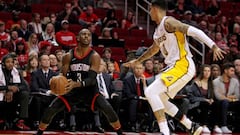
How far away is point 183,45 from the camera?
8.67 meters

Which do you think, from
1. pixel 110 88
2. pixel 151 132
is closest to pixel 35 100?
pixel 110 88

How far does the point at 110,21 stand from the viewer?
17312 mm

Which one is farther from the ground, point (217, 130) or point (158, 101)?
point (158, 101)

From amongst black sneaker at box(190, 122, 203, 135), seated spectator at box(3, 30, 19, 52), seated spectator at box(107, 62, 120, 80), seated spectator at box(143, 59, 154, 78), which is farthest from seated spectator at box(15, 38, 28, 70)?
black sneaker at box(190, 122, 203, 135)

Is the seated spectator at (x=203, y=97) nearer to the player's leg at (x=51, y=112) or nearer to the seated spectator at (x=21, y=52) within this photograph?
the seated spectator at (x=21, y=52)

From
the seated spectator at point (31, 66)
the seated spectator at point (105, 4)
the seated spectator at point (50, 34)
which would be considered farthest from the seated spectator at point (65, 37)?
the seated spectator at point (105, 4)

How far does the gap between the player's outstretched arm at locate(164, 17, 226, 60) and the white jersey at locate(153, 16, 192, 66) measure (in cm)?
14

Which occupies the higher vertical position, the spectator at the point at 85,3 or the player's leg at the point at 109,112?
the spectator at the point at 85,3

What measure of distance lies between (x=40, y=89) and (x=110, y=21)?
5.50 meters

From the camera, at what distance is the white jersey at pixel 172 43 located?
858cm

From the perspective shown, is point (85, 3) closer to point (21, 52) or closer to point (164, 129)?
point (21, 52)

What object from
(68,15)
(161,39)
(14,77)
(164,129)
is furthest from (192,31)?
(68,15)

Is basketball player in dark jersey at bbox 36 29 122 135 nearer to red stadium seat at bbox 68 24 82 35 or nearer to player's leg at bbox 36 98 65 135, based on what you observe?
player's leg at bbox 36 98 65 135

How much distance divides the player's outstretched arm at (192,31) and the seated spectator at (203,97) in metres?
5.04
